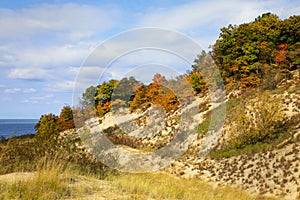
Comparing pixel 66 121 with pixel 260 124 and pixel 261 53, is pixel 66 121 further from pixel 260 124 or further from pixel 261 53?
pixel 260 124

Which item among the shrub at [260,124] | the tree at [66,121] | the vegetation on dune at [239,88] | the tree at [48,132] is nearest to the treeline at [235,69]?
the vegetation on dune at [239,88]

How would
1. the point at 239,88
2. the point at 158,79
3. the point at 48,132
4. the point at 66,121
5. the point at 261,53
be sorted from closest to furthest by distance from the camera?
1. the point at 48,132
2. the point at 239,88
3. the point at 261,53
4. the point at 158,79
5. the point at 66,121

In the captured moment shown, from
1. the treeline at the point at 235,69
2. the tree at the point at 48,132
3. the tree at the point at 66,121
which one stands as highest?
the treeline at the point at 235,69

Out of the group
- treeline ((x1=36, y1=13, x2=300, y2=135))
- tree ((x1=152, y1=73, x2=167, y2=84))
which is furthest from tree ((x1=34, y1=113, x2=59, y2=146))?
tree ((x1=152, y1=73, x2=167, y2=84))

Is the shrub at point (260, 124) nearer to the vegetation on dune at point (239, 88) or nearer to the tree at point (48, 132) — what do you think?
the vegetation on dune at point (239, 88)

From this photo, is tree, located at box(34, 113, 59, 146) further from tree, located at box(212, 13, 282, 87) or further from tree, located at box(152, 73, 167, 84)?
tree, located at box(212, 13, 282, 87)

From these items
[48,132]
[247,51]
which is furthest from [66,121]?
[48,132]

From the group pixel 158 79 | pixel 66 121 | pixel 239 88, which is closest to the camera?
pixel 239 88

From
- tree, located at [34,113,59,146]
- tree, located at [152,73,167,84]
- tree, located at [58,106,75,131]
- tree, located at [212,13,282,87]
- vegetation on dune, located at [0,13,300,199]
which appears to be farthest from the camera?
tree, located at [58,106,75,131]

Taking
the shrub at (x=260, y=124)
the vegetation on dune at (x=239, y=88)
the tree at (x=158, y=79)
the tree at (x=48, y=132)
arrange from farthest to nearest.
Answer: the tree at (x=158, y=79), the vegetation on dune at (x=239, y=88), the shrub at (x=260, y=124), the tree at (x=48, y=132)

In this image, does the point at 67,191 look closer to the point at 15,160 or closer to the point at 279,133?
the point at 15,160

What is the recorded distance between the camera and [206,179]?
2172 cm

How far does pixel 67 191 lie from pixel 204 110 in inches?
1228

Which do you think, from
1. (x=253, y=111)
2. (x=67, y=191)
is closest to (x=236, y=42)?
(x=253, y=111)
